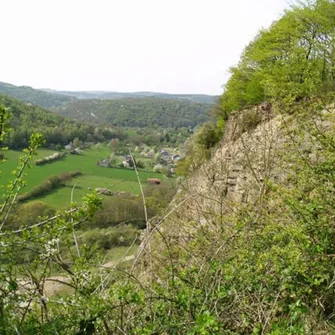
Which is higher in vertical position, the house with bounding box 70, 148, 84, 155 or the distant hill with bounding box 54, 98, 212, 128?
the distant hill with bounding box 54, 98, 212, 128

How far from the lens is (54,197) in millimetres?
42719

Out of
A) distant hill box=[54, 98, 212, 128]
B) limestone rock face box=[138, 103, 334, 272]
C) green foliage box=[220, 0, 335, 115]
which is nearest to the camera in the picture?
limestone rock face box=[138, 103, 334, 272]

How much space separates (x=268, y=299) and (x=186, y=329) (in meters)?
1.10

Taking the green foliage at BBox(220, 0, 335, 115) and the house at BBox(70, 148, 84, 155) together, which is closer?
the green foliage at BBox(220, 0, 335, 115)

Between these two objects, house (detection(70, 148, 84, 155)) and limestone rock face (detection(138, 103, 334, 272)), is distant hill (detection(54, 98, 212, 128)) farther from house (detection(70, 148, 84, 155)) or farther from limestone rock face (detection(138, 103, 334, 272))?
limestone rock face (detection(138, 103, 334, 272))

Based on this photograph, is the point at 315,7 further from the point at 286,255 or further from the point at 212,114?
the point at 286,255

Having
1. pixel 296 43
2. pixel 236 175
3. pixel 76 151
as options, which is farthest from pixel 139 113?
pixel 236 175

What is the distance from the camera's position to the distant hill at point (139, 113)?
13188cm

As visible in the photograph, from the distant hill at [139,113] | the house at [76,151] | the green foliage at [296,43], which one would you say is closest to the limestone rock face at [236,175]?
the green foliage at [296,43]

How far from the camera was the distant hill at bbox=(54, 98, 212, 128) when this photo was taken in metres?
132

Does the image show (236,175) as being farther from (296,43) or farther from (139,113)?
(139,113)

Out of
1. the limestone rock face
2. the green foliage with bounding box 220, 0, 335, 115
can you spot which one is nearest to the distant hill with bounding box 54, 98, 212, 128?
the green foliage with bounding box 220, 0, 335, 115

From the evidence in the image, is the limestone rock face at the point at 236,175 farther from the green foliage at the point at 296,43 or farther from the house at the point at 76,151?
the house at the point at 76,151

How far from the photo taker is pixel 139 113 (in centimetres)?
14312
